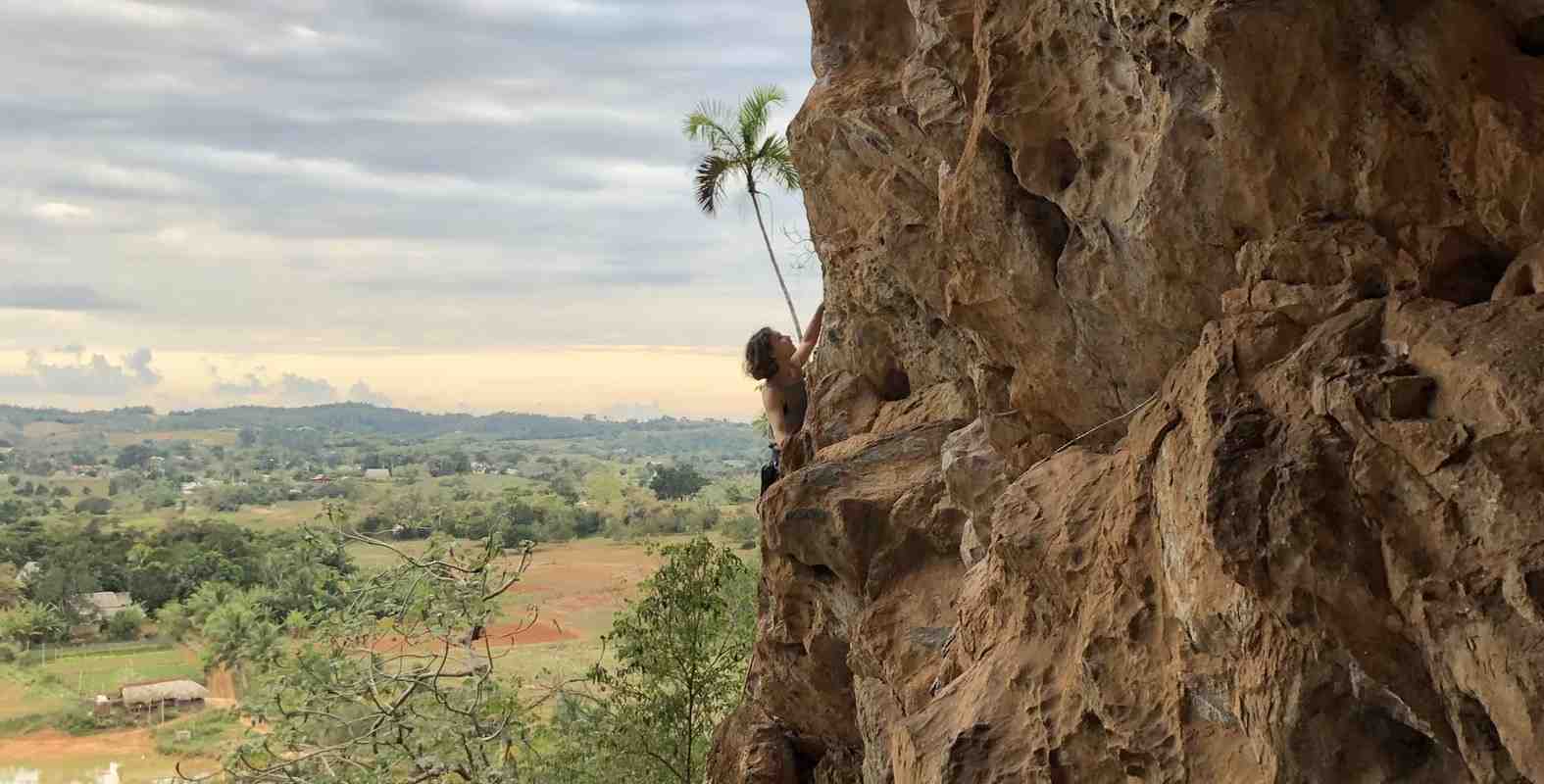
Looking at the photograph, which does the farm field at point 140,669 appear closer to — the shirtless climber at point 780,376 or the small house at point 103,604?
the small house at point 103,604

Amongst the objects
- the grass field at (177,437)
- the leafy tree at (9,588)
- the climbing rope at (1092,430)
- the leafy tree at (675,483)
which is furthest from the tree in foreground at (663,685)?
the grass field at (177,437)

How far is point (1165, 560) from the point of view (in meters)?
5.25

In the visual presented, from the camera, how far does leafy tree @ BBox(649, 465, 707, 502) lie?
2618 inches

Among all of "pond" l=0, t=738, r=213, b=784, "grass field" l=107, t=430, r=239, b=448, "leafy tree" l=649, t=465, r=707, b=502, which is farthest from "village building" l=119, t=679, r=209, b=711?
"grass field" l=107, t=430, r=239, b=448

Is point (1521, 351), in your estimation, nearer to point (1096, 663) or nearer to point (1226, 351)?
point (1226, 351)

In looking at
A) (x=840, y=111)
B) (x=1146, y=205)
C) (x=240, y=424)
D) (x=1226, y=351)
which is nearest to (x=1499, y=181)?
(x=1226, y=351)

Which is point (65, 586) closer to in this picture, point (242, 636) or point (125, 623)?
point (125, 623)

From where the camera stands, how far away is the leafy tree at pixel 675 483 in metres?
66.5

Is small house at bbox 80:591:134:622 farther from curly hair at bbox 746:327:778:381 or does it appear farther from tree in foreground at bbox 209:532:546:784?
curly hair at bbox 746:327:778:381

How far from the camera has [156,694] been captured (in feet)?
155

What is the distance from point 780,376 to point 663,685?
7.63m

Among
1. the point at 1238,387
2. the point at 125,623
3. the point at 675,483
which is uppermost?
the point at 1238,387

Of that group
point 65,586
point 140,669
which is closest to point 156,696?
point 140,669

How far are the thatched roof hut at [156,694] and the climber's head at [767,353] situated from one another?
43.1 meters
